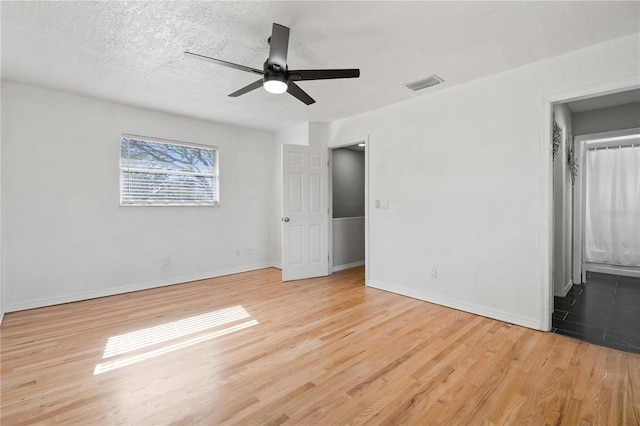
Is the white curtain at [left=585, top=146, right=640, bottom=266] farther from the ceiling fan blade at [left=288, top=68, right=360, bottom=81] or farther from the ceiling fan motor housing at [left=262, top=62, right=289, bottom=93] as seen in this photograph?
the ceiling fan motor housing at [left=262, top=62, right=289, bottom=93]

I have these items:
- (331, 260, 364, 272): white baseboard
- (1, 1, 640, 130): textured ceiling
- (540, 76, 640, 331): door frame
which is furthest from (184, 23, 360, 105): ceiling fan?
(331, 260, 364, 272): white baseboard

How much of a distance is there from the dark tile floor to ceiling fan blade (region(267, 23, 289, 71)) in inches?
136

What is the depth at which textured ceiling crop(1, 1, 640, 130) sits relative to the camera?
2041 mm

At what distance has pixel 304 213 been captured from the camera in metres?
4.76

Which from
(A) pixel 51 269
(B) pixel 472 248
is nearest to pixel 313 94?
(B) pixel 472 248

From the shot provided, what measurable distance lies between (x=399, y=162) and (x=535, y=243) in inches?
71.4

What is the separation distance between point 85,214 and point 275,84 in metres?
3.31

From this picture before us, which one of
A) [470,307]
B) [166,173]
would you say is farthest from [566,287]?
[166,173]

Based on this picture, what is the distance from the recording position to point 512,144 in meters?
2.96

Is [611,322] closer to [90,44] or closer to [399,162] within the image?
[399,162]

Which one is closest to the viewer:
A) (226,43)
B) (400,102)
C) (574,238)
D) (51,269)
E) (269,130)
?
(226,43)

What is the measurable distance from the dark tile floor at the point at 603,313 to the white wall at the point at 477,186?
409mm

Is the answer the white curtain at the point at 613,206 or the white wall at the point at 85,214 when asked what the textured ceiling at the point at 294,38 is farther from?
the white curtain at the point at 613,206

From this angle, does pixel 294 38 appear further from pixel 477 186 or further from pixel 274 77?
pixel 477 186
